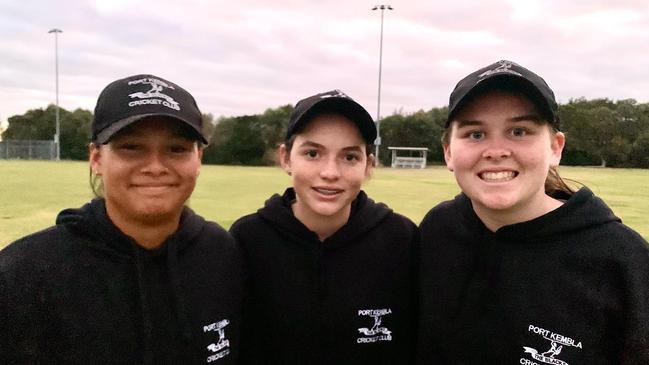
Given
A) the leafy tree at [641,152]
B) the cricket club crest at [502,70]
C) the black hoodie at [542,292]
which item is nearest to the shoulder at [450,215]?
the black hoodie at [542,292]

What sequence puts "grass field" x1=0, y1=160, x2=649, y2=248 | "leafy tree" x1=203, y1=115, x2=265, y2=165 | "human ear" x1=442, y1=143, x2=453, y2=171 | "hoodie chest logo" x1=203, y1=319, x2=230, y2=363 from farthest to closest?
"leafy tree" x1=203, y1=115, x2=265, y2=165
"grass field" x1=0, y1=160, x2=649, y2=248
"human ear" x1=442, y1=143, x2=453, y2=171
"hoodie chest logo" x1=203, y1=319, x2=230, y2=363

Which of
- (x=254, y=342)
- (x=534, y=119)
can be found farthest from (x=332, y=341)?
(x=534, y=119)

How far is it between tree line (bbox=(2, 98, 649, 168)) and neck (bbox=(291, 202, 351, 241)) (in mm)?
43206

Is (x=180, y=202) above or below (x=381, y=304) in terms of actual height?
above

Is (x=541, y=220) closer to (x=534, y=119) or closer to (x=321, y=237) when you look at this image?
(x=534, y=119)

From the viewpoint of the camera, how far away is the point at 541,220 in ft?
8.90

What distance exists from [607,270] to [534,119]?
75 cm

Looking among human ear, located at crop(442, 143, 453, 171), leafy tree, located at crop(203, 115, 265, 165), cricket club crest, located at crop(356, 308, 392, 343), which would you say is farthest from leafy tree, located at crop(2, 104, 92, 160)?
human ear, located at crop(442, 143, 453, 171)

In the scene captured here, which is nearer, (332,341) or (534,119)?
(534,119)

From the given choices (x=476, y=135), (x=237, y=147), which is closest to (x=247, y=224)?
(x=476, y=135)

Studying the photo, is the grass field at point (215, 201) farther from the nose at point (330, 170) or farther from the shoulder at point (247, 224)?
the nose at point (330, 170)

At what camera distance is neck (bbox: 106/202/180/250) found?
8.56 feet

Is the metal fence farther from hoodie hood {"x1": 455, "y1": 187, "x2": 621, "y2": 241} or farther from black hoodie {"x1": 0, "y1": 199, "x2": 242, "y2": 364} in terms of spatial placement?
hoodie hood {"x1": 455, "y1": 187, "x2": 621, "y2": 241}

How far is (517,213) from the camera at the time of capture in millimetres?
2812
